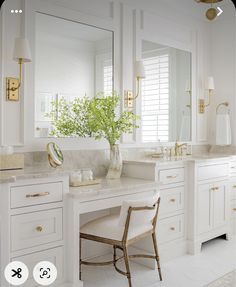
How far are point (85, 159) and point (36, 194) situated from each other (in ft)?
3.04

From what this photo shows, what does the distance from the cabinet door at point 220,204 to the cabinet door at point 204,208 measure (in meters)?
0.08

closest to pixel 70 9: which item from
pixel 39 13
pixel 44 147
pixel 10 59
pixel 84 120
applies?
pixel 39 13

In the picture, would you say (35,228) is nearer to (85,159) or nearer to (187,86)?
(85,159)

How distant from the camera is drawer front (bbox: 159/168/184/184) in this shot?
3064 mm

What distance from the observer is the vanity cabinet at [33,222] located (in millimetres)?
2094

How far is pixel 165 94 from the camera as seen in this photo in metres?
3.84

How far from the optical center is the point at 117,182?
284 centimetres

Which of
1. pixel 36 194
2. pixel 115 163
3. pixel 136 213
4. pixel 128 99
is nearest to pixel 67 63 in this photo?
pixel 128 99

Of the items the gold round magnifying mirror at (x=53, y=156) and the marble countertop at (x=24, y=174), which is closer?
the marble countertop at (x=24, y=174)

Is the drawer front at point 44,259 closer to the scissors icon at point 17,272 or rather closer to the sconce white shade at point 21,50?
the scissors icon at point 17,272

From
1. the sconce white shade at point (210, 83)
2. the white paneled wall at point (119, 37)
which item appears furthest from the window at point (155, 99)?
the sconce white shade at point (210, 83)

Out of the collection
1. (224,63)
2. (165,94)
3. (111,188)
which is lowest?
(111,188)

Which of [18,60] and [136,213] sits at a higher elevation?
[18,60]

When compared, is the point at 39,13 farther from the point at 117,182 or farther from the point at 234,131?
the point at 234,131
